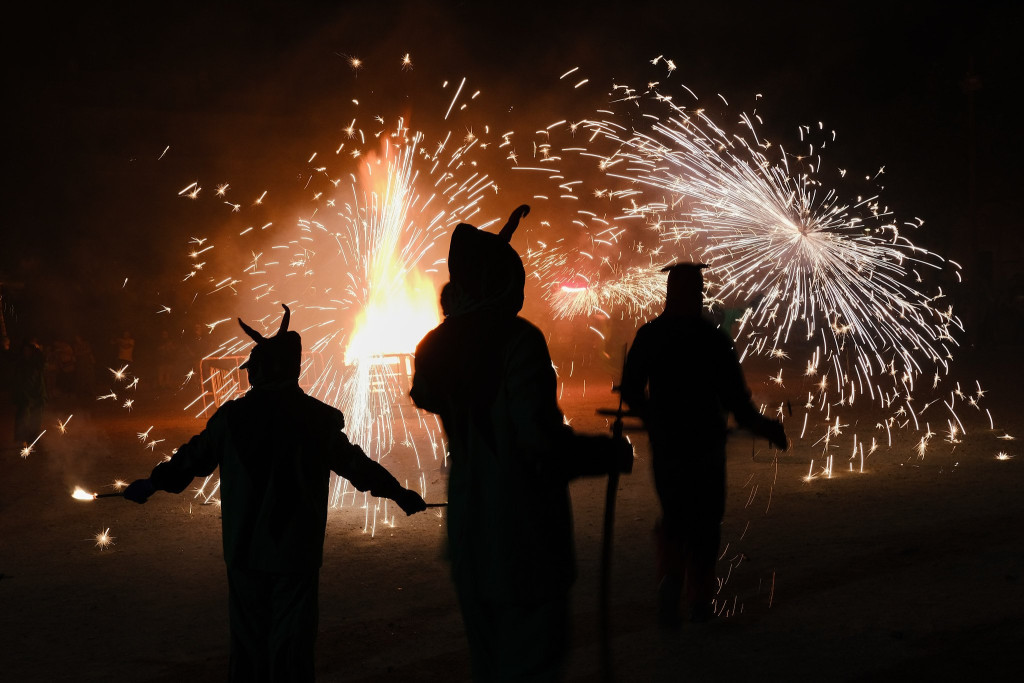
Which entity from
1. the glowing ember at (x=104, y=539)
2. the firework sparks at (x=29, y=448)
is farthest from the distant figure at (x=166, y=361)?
the glowing ember at (x=104, y=539)

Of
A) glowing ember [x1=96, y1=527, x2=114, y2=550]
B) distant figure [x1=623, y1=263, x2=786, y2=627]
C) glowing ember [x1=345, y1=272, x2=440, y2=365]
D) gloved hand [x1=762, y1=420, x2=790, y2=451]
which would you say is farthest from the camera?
glowing ember [x1=345, y1=272, x2=440, y2=365]

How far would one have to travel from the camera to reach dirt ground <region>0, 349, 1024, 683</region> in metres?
4.45

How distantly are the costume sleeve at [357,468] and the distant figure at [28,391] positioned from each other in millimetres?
10379

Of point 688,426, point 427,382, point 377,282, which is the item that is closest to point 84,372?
point 377,282

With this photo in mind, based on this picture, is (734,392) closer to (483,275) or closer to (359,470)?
(359,470)

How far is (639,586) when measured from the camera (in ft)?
18.4

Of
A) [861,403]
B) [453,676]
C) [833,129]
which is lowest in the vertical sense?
[453,676]

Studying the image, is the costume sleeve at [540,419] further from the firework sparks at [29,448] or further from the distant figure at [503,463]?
the firework sparks at [29,448]

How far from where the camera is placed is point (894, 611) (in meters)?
4.96

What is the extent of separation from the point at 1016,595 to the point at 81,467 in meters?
9.26

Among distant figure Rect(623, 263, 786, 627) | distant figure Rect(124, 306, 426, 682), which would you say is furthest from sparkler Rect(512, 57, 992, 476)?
distant figure Rect(124, 306, 426, 682)

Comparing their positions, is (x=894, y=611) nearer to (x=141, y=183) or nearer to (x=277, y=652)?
(x=277, y=652)

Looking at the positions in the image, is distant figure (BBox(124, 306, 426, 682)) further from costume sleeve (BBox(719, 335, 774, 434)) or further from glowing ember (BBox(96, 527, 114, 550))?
glowing ember (BBox(96, 527, 114, 550))

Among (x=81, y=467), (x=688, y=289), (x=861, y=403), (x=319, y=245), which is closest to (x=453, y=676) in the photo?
(x=688, y=289)
